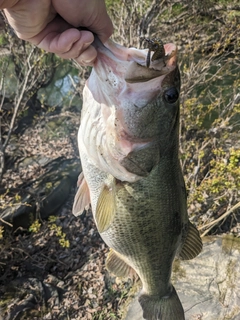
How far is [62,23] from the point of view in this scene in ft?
4.83

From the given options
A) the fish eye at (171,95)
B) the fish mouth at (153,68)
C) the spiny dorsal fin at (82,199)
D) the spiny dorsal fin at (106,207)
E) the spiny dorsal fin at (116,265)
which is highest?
the fish mouth at (153,68)

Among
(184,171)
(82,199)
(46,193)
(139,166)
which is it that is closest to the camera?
(139,166)

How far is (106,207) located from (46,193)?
347cm

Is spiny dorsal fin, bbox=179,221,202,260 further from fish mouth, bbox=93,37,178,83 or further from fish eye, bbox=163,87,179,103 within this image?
fish mouth, bbox=93,37,178,83

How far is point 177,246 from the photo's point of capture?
6.33ft

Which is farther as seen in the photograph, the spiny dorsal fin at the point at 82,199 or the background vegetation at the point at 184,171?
the background vegetation at the point at 184,171

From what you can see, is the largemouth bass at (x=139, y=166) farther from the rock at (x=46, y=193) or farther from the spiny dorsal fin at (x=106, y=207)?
the rock at (x=46, y=193)

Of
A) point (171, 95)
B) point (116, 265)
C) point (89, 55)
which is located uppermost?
point (89, 55)

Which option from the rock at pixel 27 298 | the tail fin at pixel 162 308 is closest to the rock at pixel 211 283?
the rock at pixel 27 298

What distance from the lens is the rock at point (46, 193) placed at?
179 inches

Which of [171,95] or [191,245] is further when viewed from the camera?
[191,245]

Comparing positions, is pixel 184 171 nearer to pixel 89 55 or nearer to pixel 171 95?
pixel 171 95

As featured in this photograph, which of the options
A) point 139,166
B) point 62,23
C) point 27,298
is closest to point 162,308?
point 139,166

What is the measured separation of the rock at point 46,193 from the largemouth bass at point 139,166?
8.65ft
